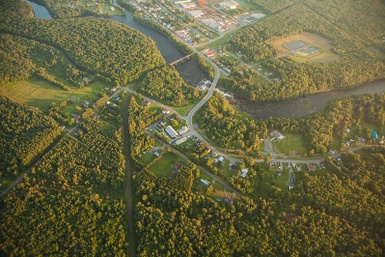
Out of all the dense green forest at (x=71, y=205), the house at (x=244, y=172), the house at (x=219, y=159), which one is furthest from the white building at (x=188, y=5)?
the house at (x=244, y=172)

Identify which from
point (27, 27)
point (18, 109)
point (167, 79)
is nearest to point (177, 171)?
point (167, 79)

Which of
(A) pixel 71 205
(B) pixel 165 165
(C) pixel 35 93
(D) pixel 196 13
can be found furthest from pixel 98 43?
(A) pixel 71 205

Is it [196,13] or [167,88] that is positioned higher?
[196,13]

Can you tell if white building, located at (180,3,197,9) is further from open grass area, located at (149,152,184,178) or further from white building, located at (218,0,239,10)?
open grass area, located at (149,152,184,178)

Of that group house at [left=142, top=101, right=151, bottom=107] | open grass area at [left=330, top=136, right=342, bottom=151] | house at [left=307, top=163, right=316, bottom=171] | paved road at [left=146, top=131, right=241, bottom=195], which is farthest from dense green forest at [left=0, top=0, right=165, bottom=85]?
open grass area at [left=330, top=136, right=342, bottom=151]

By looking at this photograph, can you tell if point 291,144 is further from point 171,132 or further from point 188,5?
point 188,5
